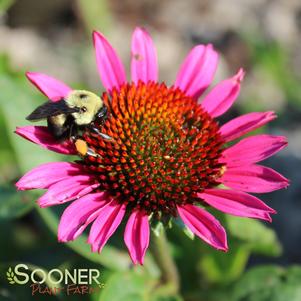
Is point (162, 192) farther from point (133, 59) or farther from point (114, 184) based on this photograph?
point (133, 59)

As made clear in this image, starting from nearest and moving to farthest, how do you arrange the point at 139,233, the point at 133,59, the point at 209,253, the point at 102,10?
the point at 139,233 → the point at 133,59 → the point at 209,253 → the point at 102,10

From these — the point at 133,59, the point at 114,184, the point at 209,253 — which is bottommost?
the point at 209,253

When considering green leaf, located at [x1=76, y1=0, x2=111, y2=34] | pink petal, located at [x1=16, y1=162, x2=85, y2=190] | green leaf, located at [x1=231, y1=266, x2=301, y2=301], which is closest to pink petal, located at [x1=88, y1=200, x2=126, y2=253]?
pink petal, located at [x1=16, y1=162, x2=85, y2=190]

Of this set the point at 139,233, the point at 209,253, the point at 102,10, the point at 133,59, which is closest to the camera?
the point at 139,233

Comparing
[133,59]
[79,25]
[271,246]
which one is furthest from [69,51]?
[271,246]

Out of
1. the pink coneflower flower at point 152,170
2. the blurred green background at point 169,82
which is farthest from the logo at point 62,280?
the pink coneflower flower at point 152,170

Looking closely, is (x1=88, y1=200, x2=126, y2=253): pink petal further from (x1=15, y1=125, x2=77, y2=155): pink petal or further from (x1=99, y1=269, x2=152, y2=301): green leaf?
(x1=99, y1=269, x2=152, y2=301): green leaf

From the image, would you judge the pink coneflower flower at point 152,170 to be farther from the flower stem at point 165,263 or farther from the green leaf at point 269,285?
the green leaf at point 269,285

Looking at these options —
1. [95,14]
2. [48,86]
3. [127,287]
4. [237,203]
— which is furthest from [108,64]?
[95,14]
